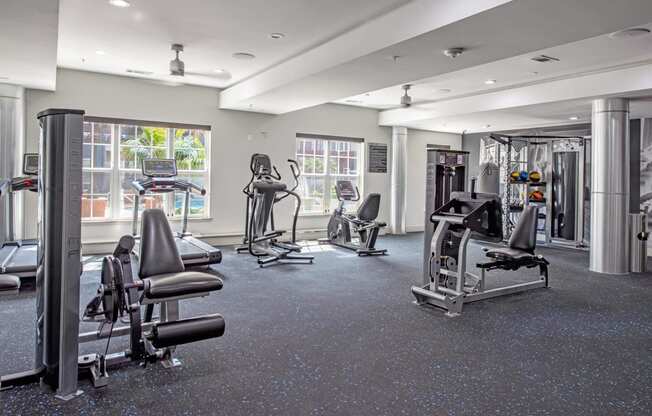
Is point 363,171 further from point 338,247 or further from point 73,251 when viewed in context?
point 73,251

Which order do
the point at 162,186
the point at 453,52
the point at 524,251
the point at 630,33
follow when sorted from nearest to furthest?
1. the point at 453,52
2. the point at 630,33
3. the point at 524,251
4. the point at 162,186

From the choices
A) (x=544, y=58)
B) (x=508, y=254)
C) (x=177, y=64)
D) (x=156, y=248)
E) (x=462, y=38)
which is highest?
(x=544, y=58)

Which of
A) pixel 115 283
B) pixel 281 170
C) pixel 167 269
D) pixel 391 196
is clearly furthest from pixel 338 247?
pixel 115 283

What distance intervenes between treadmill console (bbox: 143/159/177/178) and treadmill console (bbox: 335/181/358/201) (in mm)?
2744

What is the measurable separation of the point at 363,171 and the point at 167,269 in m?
6.70

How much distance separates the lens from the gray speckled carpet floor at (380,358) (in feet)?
7.54

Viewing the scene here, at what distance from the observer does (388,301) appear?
4.30 meters

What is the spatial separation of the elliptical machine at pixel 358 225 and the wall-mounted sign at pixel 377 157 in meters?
1.67

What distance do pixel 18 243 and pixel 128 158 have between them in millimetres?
1956

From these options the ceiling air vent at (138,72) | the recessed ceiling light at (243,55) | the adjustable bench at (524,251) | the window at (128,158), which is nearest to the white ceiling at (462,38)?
the recessed ceiling light at (243,55)

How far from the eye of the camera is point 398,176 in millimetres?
9344

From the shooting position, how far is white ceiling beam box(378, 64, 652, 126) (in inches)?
211

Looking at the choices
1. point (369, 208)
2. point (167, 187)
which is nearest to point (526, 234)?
point (369, 208)

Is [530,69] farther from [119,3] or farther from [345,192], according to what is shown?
[119,3]
